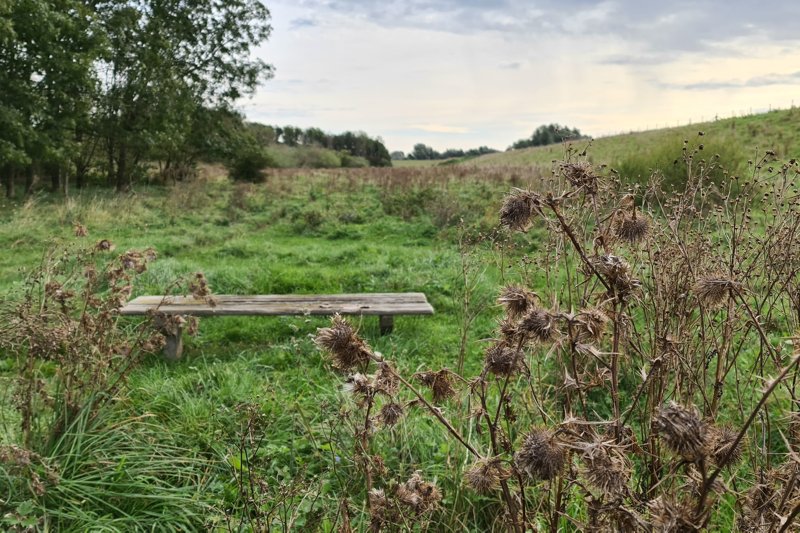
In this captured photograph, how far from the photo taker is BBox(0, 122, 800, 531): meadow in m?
1.20

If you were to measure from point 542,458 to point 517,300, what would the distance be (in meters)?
0.32

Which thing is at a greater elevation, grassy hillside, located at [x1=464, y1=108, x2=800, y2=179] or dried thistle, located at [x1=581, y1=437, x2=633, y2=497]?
grassy hillside, located at [x1=464, y1=108, x2=800, y2=179]

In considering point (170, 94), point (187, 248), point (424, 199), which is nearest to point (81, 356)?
point (187, 248)

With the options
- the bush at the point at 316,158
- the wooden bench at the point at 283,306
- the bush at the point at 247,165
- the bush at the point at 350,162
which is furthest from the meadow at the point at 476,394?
the bush at the point at 350,162

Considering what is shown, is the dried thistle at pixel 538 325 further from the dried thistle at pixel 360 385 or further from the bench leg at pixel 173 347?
the bench leg at pixel 173 347

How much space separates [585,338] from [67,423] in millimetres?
2824

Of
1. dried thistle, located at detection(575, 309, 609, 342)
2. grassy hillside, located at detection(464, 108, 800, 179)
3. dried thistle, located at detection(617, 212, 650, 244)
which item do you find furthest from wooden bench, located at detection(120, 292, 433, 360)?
dried thistle, located at detection(575, 309, 609, 342)

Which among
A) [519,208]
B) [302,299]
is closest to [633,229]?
[519,208]

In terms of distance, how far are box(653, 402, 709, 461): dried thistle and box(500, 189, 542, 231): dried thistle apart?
1.60ft

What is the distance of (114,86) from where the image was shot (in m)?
18.9

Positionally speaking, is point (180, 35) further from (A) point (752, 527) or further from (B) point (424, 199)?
(A) point (752, 527)

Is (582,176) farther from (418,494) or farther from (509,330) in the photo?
(418,494)

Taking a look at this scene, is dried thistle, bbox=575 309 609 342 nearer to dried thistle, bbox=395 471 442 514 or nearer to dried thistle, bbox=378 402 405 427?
dried thistle, bbox=378 402 405 427

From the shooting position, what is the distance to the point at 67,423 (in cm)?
298
